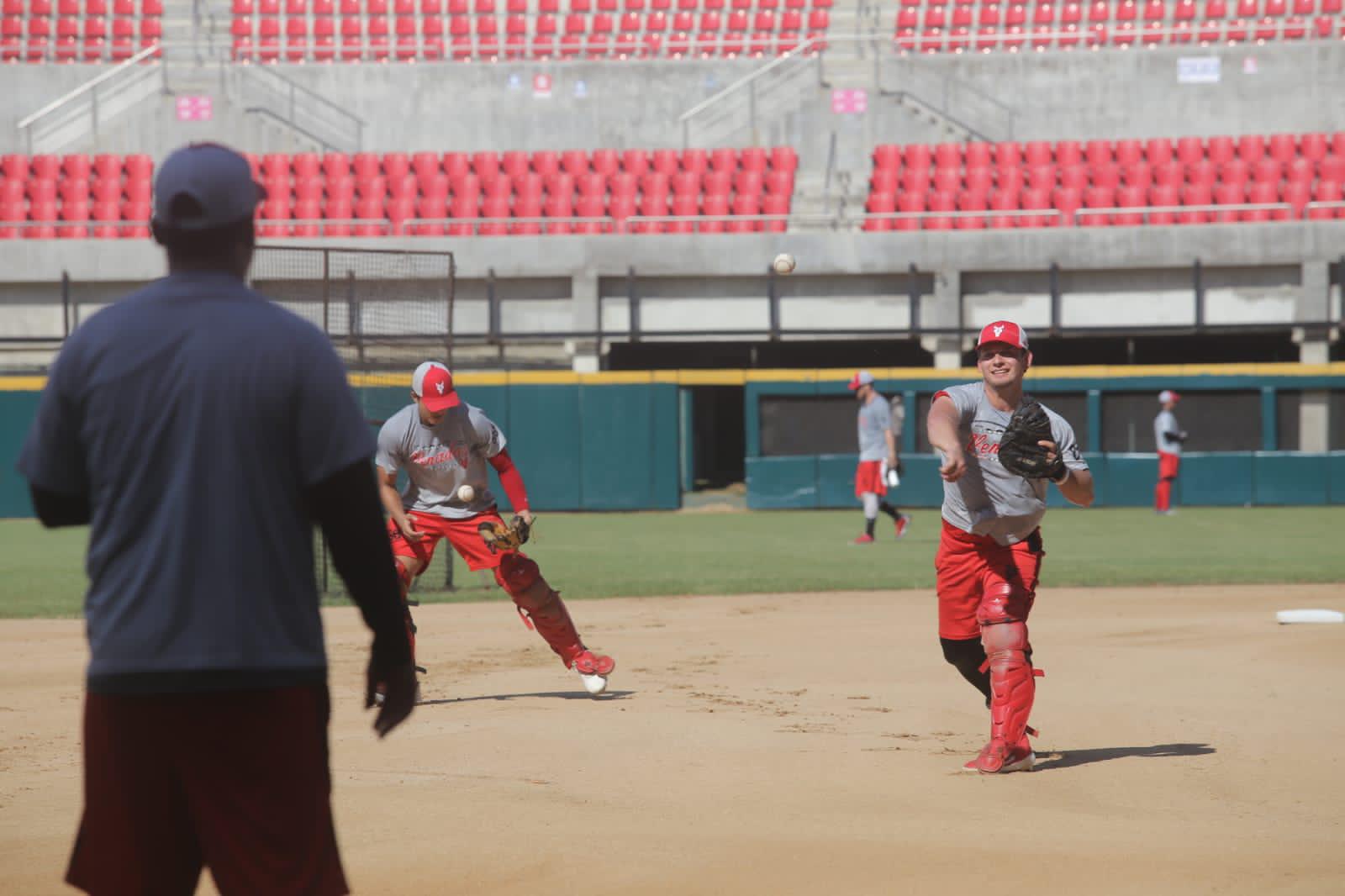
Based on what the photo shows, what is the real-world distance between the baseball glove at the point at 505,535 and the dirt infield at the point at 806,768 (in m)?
0.94

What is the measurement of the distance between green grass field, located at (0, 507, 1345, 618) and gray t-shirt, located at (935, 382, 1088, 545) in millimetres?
8177

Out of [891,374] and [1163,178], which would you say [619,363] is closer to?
[891,374]

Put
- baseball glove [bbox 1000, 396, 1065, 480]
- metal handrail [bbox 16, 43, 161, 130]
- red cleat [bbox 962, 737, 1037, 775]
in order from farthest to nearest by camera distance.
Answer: metal handrail [bbox 16, 43, 161, 130] → red cleat [bbox 962, 737, 1037, 775] → baseball glove [bbox 1000, 396, 1065, 480]

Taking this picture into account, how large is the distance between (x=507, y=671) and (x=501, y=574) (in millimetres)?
1717

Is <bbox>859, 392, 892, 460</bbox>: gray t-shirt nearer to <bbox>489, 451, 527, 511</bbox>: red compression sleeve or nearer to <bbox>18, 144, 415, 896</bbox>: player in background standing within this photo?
<bbox>489, 451, 527, 511</bbox>: red compression sleeve

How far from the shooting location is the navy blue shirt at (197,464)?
3029mm

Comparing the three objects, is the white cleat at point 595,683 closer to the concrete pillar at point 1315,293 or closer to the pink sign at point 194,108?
the concrete pillar at point 1315,293

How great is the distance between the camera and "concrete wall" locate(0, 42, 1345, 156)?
106 feet

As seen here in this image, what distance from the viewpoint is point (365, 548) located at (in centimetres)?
318

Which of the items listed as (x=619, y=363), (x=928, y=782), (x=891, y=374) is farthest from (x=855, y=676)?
(x=619, y=363)

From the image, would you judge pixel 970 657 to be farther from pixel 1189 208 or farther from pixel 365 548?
pixel 1189 208

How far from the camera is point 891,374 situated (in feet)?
91.4

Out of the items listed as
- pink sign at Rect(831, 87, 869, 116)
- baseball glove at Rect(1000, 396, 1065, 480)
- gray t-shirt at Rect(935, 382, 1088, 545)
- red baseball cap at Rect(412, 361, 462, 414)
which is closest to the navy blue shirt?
baseball glove at Rect(1000, 396, 1065, 480)

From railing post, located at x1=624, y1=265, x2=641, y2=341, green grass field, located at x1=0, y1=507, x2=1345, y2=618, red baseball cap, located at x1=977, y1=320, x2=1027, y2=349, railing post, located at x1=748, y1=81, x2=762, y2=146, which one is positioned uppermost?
railing post, located at x1=748, y1=81, x2=762, y2=146
